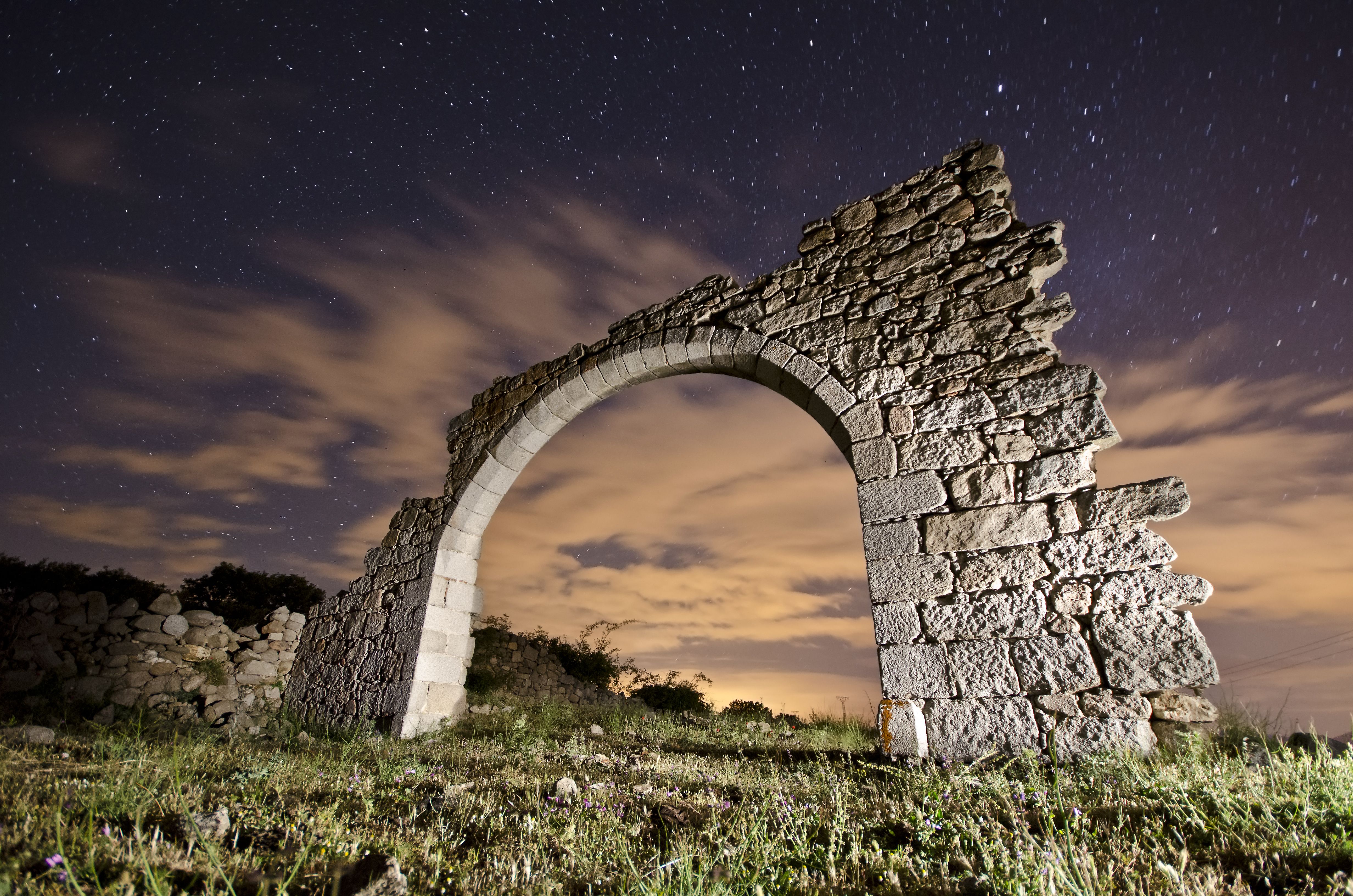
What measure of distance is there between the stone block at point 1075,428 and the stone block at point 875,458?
822 millimetres

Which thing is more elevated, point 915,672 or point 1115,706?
point 915,672

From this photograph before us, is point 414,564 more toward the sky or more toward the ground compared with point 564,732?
more toward the sky

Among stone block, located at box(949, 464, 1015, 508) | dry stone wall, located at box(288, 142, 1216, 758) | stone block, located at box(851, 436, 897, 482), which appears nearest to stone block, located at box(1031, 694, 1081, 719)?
dry stone wall, located at box(288, 142, 1216, 758)

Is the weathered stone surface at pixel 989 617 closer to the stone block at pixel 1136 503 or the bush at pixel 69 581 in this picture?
the stone block at pixel 1136 503

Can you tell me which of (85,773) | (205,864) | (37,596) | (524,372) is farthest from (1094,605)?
(37,596)

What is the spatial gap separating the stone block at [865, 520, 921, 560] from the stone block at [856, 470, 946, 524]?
5 centimetres

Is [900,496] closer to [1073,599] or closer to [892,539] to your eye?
[892,539]

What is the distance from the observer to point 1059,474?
3.63 metres

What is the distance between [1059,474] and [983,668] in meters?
1.22

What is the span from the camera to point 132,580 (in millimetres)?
12289

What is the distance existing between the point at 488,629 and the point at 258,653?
363cm

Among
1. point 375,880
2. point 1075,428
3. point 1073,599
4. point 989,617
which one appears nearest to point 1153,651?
point 1073,599

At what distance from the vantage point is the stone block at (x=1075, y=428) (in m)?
3.61

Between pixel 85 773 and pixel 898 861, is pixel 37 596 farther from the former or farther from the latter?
pixel 898 861
